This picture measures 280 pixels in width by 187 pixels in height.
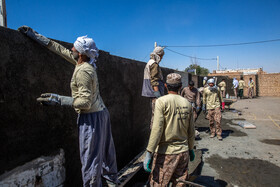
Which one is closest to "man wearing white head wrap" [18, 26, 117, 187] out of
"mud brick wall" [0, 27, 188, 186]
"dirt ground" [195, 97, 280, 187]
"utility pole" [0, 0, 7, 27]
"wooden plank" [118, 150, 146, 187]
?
"mud brick wall" [0, 27, 188, 186]

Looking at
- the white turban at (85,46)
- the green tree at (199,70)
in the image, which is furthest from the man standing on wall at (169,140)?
the green tree at (199,70)

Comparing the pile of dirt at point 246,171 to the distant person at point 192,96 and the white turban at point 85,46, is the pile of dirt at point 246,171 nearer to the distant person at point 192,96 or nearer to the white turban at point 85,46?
the distant person at point 192,96

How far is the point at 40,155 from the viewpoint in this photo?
2.31 metres

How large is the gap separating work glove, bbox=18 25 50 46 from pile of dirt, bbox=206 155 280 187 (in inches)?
157

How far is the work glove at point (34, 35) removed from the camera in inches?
83.0

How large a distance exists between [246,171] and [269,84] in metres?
22.5

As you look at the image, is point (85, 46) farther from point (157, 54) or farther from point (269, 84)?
point (269, 84)

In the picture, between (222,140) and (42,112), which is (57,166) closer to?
(42,112)

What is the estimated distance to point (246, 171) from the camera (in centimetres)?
409

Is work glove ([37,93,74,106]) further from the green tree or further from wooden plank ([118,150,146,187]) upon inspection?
the green tree

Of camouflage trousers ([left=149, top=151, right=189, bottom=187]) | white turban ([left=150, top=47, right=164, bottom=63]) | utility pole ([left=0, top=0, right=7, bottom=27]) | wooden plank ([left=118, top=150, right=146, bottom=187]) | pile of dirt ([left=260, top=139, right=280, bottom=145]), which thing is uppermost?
utility pole ([left=0, top=0, right=7, bottom=27])

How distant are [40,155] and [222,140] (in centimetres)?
560

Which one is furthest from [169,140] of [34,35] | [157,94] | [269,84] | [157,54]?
[269,84]

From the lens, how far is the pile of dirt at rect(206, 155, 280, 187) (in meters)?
3.67
